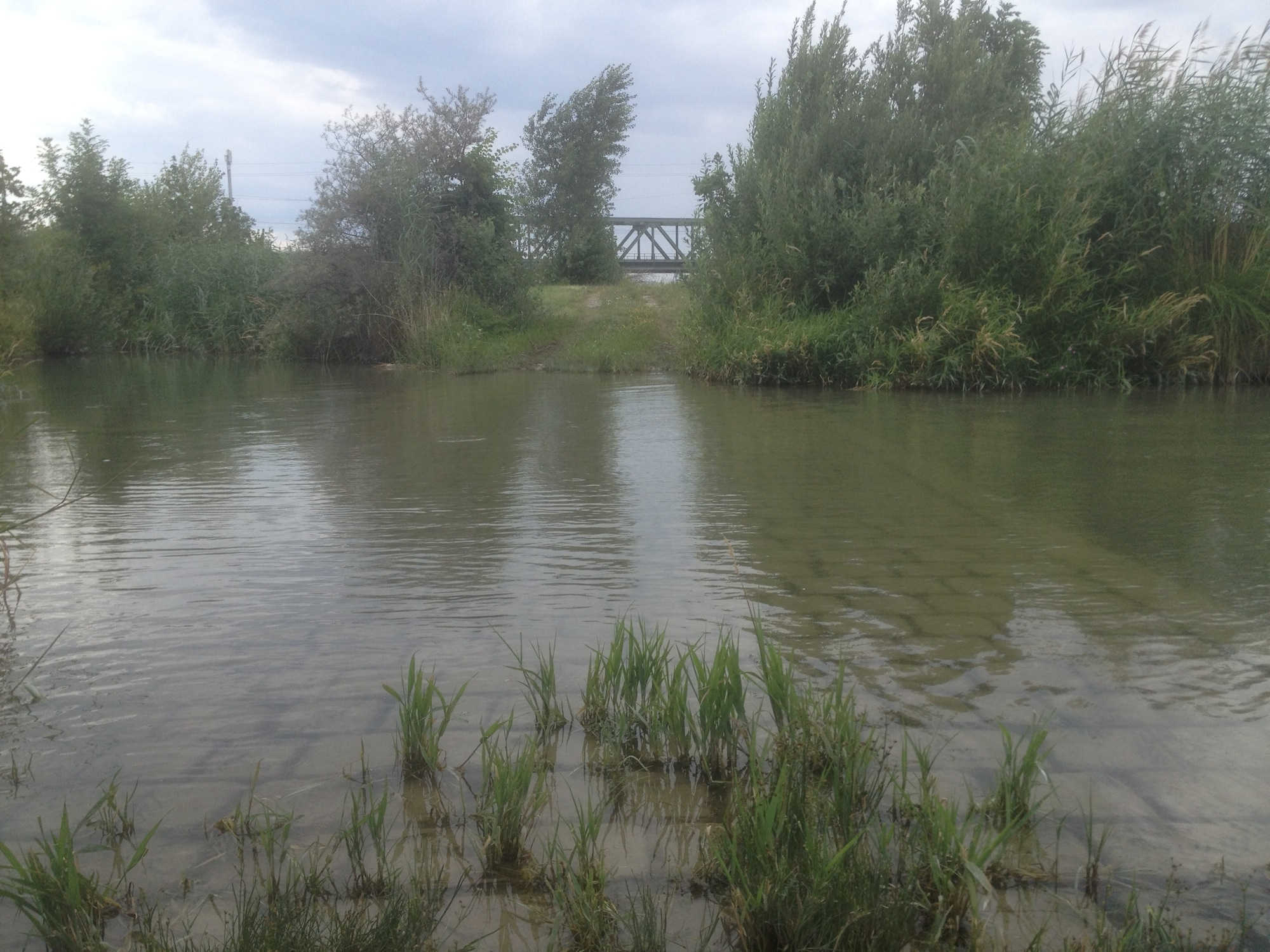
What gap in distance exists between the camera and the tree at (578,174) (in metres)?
30.1

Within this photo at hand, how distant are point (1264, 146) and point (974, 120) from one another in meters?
4.48

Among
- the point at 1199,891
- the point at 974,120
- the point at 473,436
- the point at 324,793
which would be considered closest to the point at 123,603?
the point at 324,793

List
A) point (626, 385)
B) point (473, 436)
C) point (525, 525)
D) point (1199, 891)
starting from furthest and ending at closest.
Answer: point (626, 385), point (473, 436), point (525, 525), point (1199, 891)

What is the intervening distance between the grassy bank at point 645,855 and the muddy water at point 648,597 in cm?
6

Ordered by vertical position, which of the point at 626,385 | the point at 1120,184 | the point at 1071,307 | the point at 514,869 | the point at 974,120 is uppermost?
the point at 974,120

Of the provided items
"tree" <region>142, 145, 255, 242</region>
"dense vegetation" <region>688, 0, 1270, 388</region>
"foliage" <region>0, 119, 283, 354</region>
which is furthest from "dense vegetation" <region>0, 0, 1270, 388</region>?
"tree" <region>142, 145, 255, 242</region>

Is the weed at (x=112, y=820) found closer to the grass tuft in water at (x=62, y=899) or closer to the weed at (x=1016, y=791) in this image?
the grass tuft in water at (x=62, y=899)

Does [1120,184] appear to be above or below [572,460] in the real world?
above

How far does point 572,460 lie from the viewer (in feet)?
28.1

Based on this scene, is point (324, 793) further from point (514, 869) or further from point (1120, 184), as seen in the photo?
point (1120, 184)

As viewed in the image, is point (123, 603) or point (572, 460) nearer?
point (123, 603)

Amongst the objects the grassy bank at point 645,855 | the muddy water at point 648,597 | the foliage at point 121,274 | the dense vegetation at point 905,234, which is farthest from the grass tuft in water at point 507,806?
the foliage at point 121,274

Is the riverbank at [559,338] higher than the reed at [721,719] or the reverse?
higher

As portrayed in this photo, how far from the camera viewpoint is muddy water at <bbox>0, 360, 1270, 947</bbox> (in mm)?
2828
